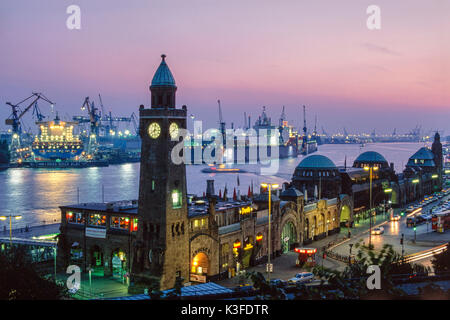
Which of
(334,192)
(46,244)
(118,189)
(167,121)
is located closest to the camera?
(167,121)

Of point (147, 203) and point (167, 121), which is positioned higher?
point (167, 121)

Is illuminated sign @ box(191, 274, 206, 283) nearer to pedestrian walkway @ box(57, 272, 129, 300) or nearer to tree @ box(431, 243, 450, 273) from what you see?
pedestrian walkway @ box(57, 272, 129, 300)

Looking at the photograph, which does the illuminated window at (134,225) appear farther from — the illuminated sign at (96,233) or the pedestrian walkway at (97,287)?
the pedestrian walkway at (97,287)

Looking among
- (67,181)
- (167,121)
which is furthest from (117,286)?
(67,181)

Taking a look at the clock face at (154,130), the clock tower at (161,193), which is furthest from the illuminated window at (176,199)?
the clock face at (154,130)

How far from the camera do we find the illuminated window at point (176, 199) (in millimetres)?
40719

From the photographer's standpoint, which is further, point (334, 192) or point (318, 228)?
point (334, 192)

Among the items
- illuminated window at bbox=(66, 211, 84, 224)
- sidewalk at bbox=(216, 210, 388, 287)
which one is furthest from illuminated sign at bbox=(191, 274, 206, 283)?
illuminated window at bbox=(66, 211, 84, 224)

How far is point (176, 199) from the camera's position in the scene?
4094 cm

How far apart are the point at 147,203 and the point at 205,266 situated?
821 centimetres

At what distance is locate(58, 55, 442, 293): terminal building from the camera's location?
4016 cm

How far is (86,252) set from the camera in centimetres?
4653

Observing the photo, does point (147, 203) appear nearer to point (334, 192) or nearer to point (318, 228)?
point (318, 228)

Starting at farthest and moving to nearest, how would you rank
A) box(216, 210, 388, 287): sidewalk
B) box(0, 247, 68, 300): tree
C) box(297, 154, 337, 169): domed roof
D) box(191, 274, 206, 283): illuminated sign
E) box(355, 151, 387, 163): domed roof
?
box(355, 151, 387, 163): domed roof, box(297, 154, 337, 169): domed roof, box(216, 210, 388, 287): sidewalk, box(191, 274, 206, 283): illuminated sign, box(0, 247, 68, 300): tree
